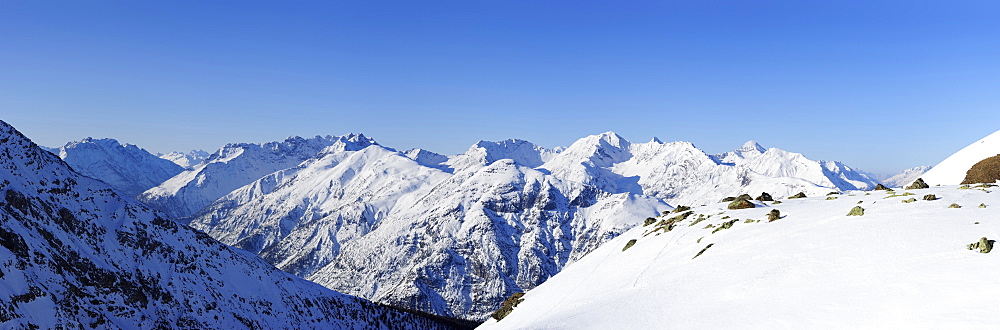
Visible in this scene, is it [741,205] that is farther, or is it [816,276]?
[741,205]

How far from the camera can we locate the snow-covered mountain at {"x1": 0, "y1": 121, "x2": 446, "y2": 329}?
8088cm

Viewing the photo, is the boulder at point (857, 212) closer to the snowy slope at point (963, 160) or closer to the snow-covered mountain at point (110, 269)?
the snowy slope at point (963, 160)

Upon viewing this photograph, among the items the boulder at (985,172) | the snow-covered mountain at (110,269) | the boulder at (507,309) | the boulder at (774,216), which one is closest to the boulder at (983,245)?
the boulder at (774,216)

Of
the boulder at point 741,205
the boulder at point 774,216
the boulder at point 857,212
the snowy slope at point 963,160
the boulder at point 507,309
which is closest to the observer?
the boulder at point 857,212

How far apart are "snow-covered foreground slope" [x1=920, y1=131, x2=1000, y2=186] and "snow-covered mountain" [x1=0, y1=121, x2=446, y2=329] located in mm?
107682

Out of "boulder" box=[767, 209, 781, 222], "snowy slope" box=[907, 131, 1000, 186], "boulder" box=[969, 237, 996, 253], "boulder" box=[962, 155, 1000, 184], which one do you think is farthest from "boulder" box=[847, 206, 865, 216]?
"snowy slope" box=[907, 131, 1000, 186]

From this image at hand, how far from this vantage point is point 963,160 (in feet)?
130

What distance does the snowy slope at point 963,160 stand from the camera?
3728 centimetres

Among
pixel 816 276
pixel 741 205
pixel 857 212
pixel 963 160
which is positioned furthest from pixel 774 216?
pixel 963 160

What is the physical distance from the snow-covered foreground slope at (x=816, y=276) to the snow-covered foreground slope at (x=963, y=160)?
14.5 meters

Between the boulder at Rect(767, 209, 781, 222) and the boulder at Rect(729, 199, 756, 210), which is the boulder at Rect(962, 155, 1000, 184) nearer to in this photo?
the boulder at Rect(729, 199, 756, 210)

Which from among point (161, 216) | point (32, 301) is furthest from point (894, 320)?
point (161, 216)

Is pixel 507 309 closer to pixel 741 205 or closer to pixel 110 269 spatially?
pixel 741 205

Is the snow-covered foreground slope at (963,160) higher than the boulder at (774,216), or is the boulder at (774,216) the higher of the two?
the snow-covered foreground slope at (963,160)
